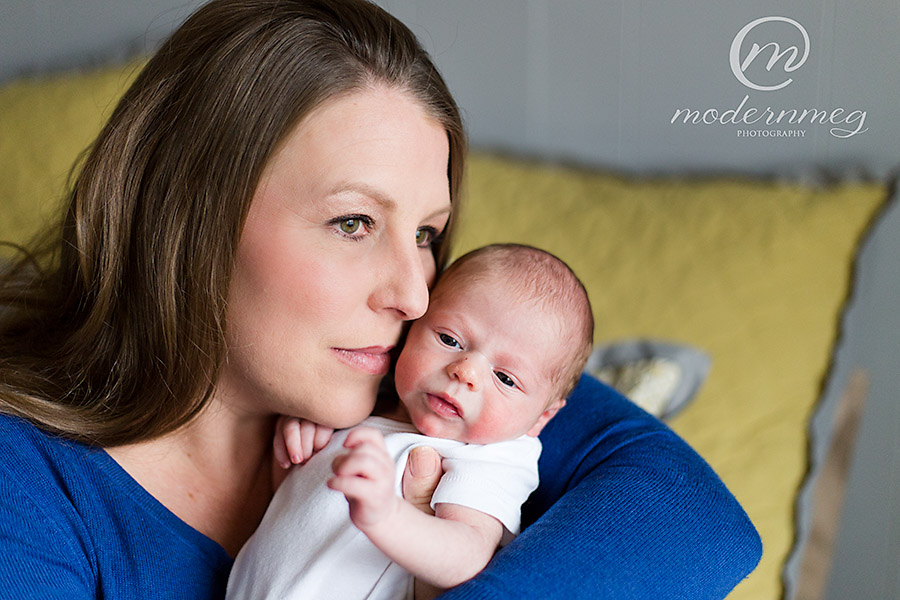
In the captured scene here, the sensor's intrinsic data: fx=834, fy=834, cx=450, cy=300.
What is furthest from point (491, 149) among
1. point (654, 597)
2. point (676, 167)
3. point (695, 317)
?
point (654, 597)

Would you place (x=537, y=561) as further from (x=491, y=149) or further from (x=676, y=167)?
(x=491, y=149)

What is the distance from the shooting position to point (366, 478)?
33.9 inches

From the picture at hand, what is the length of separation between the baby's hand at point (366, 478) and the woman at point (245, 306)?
0.79 ft

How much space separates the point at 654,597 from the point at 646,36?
134cm

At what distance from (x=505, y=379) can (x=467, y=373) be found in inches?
3.0

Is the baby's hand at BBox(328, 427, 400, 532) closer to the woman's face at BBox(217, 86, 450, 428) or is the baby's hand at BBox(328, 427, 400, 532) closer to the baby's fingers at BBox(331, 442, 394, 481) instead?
the baby's fingers at BBox(331, 442, 394, 481)

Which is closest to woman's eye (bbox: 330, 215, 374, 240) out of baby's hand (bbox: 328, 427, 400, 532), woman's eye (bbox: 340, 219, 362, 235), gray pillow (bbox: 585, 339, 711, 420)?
woman's eye (bbox: 340, 219, 362, 235)

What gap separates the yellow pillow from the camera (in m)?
1.97

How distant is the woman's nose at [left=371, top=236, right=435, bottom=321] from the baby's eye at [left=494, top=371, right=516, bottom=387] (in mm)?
140

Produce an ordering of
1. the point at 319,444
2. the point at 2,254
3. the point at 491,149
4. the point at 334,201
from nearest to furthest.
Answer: the point at 334,201 < the point at 319,444 < the point at 2,254 < the point at 491,149

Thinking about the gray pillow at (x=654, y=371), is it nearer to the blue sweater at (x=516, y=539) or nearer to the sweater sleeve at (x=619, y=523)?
the sweater sleeve at (x=619, y=523)

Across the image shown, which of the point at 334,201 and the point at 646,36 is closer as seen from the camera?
the point at 334,201

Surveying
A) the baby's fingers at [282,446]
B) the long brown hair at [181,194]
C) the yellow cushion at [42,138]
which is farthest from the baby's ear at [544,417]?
the yellow cushion at [42,138]

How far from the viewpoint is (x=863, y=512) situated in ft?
6.77
